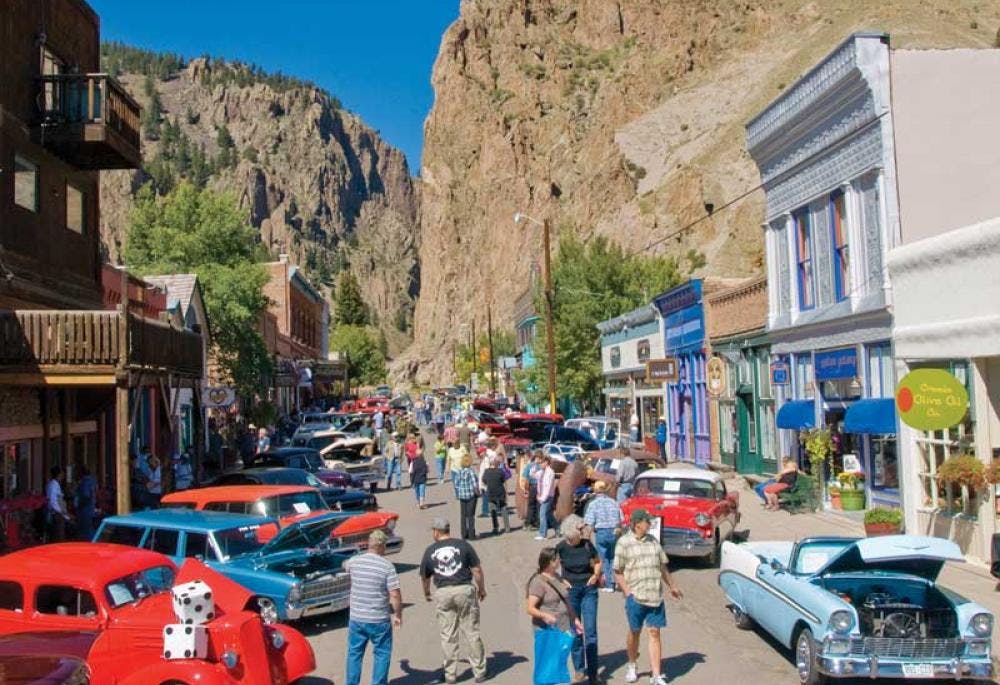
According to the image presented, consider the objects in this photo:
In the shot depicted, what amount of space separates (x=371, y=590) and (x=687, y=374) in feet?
87.8

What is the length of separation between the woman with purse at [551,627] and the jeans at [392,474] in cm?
2226

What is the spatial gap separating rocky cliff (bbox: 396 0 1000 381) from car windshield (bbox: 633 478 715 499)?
4980 cm

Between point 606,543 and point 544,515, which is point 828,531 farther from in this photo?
point 606,543

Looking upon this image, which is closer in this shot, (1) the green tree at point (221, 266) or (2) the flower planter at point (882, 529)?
(2) the flower planter at point (882, 529)

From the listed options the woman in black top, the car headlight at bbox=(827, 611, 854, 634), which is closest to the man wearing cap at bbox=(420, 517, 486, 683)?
the woman in black top

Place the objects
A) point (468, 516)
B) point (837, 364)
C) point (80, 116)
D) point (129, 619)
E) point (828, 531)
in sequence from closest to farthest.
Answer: point (129, 619) → point (468, 516) → point (828, 531) → point (80, 116) → point (837, 364)

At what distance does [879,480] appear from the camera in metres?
20.8

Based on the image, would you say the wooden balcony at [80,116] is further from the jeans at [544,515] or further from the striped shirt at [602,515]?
the striped shirt at [602,515]

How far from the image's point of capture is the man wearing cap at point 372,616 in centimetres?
949

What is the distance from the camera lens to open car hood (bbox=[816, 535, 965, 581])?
9.91 m

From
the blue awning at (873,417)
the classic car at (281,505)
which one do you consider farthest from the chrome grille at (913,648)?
the blue awning at (873,417)

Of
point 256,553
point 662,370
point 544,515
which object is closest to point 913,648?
point 256,553

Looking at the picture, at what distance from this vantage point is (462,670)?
10.8 m

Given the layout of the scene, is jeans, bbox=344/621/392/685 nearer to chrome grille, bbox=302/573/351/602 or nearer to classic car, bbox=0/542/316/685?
classic car, bbox=0/542/316/685
